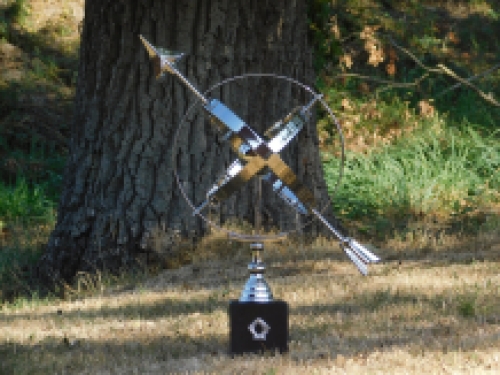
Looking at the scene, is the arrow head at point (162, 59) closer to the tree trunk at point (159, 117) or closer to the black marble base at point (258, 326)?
the black marble base at point (258, 326)

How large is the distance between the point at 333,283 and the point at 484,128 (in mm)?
4802

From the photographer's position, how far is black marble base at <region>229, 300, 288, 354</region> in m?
3.69

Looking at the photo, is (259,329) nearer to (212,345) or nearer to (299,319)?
(212,345)

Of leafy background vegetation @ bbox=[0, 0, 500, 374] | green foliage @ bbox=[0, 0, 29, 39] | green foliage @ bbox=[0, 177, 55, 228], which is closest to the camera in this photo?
leafy background vegetation @ bbox=[0, 0, 500, 374]

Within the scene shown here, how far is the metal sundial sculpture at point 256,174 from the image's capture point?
11.8ft

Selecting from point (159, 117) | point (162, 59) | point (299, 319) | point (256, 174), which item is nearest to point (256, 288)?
point (256, 174)

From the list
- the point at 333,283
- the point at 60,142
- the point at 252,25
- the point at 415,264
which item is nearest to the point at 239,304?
the point at 333,283

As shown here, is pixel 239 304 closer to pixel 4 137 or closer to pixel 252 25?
pixel 252 25

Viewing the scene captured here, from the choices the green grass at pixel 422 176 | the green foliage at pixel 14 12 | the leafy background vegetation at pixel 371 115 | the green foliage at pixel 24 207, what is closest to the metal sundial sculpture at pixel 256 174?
the leafy background vegetation at pixel 371 115

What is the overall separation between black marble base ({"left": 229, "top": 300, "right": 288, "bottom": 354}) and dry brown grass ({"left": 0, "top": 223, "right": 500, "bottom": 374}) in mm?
53

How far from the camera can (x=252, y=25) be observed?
6.34 m

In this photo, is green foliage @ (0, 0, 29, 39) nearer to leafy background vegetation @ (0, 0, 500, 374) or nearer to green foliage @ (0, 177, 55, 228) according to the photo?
leafy background vegetation @ (0, 0, 500, 374)

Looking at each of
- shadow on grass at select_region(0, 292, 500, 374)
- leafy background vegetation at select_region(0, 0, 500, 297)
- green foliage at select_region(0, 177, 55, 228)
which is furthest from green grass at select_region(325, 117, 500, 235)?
shadow on grass at select_region(0, 292, 500, 374)

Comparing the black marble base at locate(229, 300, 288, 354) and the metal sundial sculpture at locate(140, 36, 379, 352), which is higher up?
the metal sundial sculpture at locate(140, 36, 379, 352)
